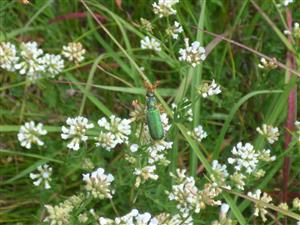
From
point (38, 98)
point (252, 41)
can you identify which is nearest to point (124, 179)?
point (38, 98)

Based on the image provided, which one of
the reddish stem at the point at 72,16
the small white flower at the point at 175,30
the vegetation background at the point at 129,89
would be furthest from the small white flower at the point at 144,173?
the reddish stem at the point at 72,16

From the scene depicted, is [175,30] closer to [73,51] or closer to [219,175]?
[73,51]

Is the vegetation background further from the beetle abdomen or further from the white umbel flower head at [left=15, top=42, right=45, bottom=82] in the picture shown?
the beetle abdomen

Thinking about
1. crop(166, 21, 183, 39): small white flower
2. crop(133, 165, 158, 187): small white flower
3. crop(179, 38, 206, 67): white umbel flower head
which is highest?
crop(166, 21, 183, 39): small white flower

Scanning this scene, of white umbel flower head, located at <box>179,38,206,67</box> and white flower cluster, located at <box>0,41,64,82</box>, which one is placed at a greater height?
white flower cluster, located at <box>0,41,64,82</box>

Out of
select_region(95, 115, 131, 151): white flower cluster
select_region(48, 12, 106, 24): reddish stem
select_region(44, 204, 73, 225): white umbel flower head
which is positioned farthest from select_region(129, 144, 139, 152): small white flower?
select_region(48, 12, 106, 24): reddish stem

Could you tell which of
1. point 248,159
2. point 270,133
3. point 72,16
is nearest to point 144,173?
point 248,159

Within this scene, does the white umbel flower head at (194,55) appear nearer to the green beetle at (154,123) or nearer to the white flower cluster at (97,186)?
the green beetle at (154,123)
